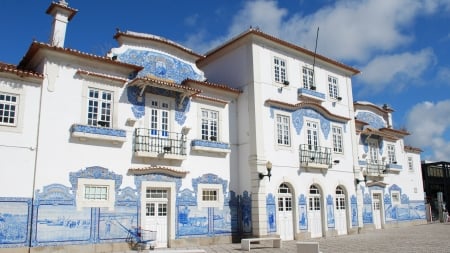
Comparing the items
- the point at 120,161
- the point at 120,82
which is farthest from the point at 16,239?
the point at 120,82

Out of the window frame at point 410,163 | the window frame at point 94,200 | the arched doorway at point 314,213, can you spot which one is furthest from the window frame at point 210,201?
the window frame at point 410,163

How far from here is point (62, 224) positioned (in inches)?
494

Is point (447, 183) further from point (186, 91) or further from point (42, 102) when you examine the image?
point (42, 102)

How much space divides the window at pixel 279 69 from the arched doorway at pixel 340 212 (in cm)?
610

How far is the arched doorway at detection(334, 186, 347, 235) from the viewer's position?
1994 centimetres

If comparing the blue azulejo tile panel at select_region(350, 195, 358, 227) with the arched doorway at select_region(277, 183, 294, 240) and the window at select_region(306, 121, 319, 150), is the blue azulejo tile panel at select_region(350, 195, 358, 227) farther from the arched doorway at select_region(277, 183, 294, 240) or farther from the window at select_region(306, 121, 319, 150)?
the arched doorway at select_region(277, 183, 294, 240)

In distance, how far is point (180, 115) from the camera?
15.9 metres

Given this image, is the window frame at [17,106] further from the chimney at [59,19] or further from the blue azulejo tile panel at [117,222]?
the blue azulejo tile panel at [117,222]

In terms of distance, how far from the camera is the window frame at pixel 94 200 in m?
13.0

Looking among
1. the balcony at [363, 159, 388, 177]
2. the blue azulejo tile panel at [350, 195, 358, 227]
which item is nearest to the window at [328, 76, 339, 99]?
the balcony at [363, 159, 388, 177]

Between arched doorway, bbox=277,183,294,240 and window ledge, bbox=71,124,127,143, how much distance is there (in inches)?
283

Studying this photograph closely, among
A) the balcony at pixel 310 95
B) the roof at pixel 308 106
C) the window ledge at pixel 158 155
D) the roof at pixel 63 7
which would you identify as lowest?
the window ledge at pixel 158 155

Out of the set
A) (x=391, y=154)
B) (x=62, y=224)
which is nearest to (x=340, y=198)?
(x=391, y=154)

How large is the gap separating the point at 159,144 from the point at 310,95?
812cm
